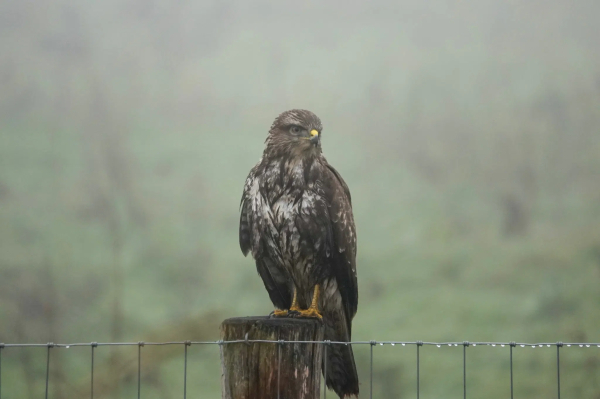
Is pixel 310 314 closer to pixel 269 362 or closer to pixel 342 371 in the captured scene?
pixel 342 371

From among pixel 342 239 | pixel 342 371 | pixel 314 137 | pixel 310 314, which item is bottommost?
pixel 342 371

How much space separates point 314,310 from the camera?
339cm

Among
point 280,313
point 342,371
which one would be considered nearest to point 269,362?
point 342,371

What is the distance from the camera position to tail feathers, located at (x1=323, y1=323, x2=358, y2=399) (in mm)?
3205

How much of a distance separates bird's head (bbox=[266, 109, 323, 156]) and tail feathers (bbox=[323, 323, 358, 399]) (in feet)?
3.33

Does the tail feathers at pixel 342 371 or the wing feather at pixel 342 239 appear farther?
the wing feather at pixel 342 239

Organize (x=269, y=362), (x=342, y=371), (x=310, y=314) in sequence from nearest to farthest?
(x=269, y=362) → (x=342, y=371) → (x=310, y=314)

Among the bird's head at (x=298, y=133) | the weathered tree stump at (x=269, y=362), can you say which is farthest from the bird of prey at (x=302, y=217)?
the weathered tree stump at (x=269, y=362)

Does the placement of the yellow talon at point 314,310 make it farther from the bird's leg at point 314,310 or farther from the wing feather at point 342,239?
the wing feather at point 342,239

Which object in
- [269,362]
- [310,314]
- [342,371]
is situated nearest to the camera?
[269,362]

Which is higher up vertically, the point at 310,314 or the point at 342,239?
the point at 342,239

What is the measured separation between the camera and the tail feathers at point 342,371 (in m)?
3.21

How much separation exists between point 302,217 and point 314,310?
487mm

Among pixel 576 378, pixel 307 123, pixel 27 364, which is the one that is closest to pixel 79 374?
pixel 27 364
